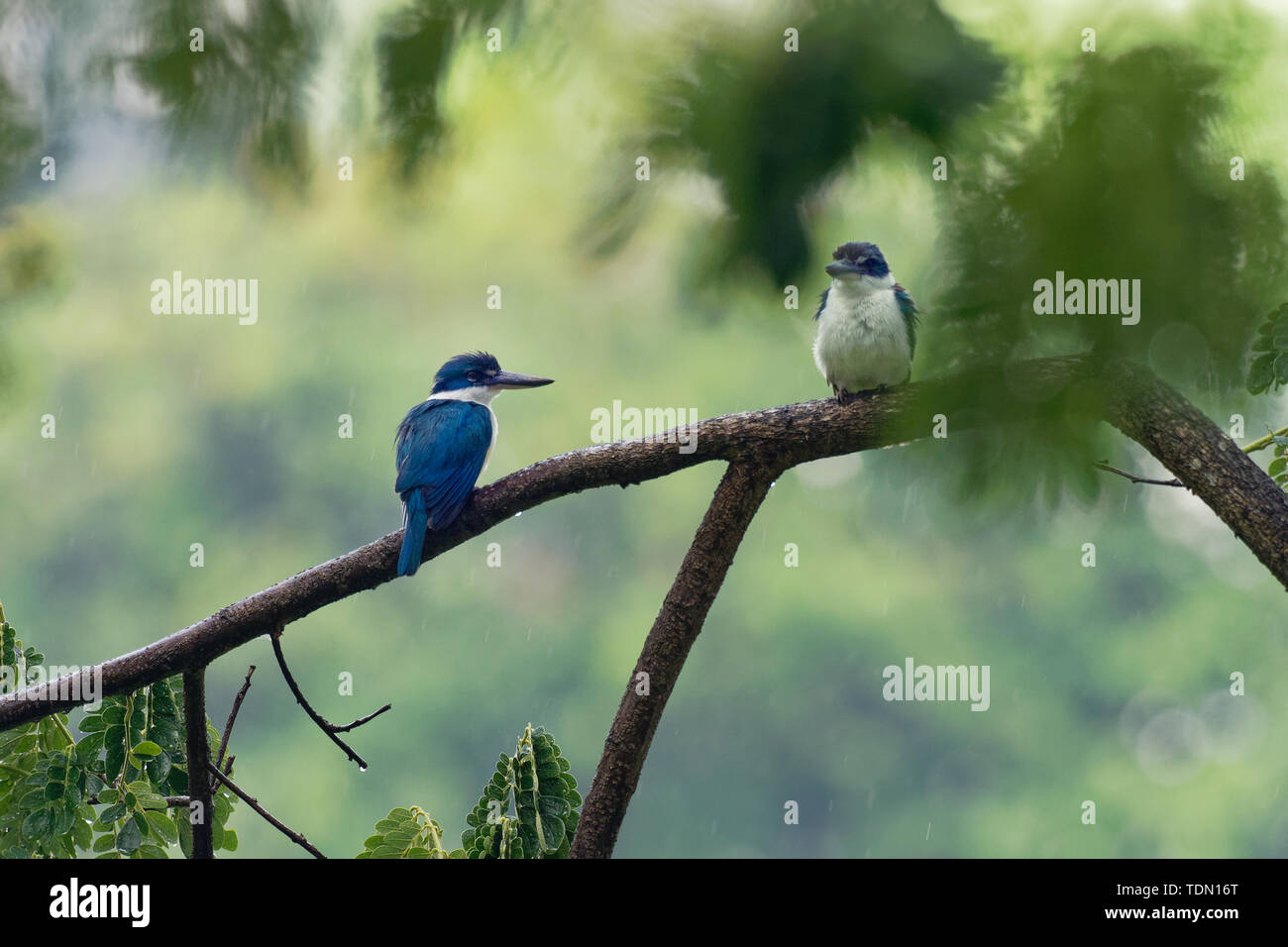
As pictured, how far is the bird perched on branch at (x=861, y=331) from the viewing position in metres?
2.46

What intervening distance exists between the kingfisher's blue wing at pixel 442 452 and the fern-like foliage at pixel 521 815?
0.53 meters

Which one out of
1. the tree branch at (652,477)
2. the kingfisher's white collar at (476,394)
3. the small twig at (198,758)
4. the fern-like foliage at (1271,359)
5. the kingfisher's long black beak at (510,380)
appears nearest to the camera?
the fern-like foliage at (1271,359)

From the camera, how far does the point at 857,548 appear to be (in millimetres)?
10047

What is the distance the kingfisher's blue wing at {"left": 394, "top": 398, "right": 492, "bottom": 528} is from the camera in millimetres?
2498

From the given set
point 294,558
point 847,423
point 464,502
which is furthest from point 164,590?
point 847,423

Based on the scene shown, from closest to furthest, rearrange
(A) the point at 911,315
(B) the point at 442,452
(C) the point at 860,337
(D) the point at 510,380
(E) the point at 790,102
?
(E) the point at 790,102 → (A) the point at 911,315 → (C) the point at 860,337 → (B) the point at 442,452 → (D) the point at 510,380

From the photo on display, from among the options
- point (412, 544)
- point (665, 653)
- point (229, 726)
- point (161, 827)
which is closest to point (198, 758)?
Result: point (229, 726)

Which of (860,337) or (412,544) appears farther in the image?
(860,337)

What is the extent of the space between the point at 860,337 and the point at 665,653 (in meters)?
1.06

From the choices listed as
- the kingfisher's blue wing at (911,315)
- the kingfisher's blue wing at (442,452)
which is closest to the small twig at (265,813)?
the kingfisher's blue wing at (442,452)

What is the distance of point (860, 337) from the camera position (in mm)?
2605

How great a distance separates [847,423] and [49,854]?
4.43 feet

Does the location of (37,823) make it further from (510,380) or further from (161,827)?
(510,380)

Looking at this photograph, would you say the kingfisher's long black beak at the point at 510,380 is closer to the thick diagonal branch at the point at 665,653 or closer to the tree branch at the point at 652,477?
the tree branch at the point at 652,477
